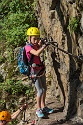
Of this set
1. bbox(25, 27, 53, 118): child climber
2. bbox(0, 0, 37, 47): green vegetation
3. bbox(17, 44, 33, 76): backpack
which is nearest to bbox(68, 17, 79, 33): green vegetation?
bbox(25, 27, 53, 118): child climber

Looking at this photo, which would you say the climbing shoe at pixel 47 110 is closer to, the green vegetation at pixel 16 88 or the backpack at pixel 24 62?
the backpack at pixel 24 62

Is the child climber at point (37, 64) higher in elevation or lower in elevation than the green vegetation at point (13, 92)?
higher

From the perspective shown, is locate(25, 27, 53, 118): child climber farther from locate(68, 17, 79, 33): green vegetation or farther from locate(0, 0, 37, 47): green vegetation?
locate(0, 0, 37, 47): green vegetation

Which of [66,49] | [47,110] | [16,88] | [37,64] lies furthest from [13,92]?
[66,49]

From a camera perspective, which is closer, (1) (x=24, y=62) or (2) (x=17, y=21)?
(1) (x=24, y=62)

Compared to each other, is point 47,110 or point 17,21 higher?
point 17,21

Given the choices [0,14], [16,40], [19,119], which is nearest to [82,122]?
[19,119]

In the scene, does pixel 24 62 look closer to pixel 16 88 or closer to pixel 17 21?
pixel 16 88

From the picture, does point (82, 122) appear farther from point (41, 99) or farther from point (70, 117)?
point (41, 99)

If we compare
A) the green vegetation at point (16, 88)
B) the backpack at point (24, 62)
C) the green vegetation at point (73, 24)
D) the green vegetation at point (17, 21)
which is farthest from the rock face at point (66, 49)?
the green vegetation at point (17, 21)

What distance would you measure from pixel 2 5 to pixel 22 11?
1875 millimetres

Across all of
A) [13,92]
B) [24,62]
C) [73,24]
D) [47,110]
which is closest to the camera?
[73,24]

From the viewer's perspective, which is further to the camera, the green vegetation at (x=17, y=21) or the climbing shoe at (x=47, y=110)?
the green vegetation at (x=17, y=21)

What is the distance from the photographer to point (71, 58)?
778cm
